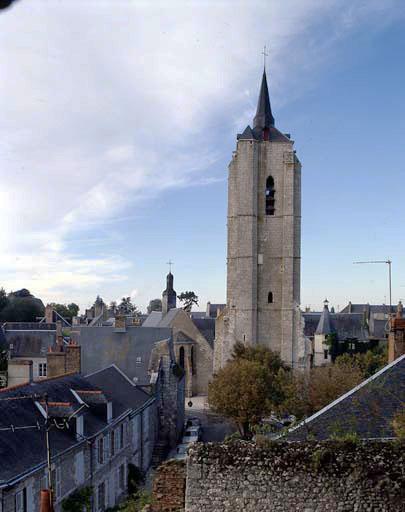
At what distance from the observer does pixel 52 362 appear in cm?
2158

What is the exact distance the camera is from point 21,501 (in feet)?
36.1

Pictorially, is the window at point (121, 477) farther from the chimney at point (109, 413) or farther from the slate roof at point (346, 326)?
the slate roof at point (346, 326)

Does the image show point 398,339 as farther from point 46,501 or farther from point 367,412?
point 46,501

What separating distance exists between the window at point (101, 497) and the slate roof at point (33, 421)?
1730 millimetres

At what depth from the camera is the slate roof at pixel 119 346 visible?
27812 mm

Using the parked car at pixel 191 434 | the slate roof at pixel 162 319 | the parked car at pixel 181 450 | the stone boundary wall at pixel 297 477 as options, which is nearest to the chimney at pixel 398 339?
the stone boundary wall at pixel 297 477

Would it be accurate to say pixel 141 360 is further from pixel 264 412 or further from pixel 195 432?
pixel 264 412

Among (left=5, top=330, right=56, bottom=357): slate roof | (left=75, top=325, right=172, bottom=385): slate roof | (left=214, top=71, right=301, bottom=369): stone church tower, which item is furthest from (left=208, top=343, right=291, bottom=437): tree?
(left=5, top=330, right=56, bottom=357): slate roof

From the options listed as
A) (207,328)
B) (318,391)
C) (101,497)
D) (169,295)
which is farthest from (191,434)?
(169,295)

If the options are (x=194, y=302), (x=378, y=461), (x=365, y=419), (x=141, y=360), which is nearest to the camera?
(x=378, y=461)

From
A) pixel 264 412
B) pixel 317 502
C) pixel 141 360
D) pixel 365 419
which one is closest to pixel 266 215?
pixel 141 360

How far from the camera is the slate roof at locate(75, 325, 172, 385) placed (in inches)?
1095

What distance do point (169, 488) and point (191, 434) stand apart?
2059cm

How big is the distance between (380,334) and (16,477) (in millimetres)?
39901
